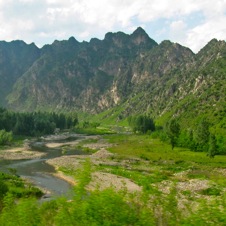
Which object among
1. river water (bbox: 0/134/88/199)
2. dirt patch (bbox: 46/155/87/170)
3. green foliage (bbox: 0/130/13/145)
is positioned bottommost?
river water (bbox: 0/134/88/199)

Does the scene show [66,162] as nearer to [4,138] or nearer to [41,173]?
[41,173]

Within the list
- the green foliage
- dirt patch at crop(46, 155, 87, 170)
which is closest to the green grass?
dirt patch at crop(46, 155, 87, 170)

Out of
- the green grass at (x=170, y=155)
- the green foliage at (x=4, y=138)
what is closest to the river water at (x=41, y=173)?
the green grass at (x=170, y=155)

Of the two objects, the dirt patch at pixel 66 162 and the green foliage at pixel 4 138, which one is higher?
the green foliage at pixel 4 138

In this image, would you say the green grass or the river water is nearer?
the river water

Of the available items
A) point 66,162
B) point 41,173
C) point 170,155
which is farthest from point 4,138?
point 170,155

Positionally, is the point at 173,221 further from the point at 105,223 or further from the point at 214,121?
the point at 214,121

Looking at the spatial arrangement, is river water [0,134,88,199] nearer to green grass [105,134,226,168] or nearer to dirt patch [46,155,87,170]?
dirt patch [46,155,87,170]

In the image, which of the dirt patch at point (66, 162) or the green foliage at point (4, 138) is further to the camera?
the green foliage at point (4, 138)

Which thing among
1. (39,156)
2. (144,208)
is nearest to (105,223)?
(144,208)

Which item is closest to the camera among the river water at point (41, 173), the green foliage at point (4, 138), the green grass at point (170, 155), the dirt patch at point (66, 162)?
the river water at point (41, 173)

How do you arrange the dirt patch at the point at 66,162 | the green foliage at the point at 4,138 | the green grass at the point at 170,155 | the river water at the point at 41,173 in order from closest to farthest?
the river water at the point at 41,173, the dirt patch at the point at 66,162, the green grass at the point at 170,155, the green foliage at the point at 4,138

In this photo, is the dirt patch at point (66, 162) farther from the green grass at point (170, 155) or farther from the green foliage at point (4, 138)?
the green foliage at point (4, 138)

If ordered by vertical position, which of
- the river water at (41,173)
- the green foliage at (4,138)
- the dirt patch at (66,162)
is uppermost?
the green foliage at (4,138)
